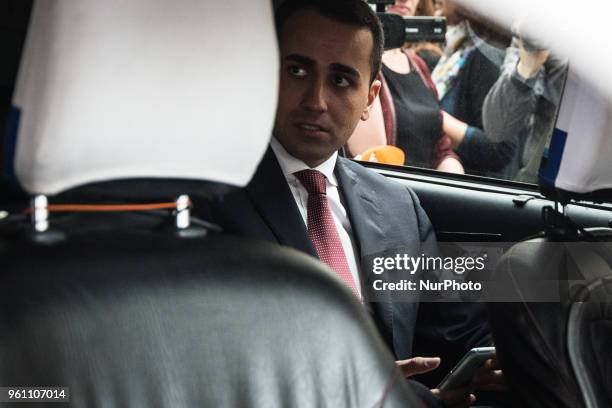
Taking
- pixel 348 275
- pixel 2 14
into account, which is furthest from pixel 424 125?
pixel 2 14

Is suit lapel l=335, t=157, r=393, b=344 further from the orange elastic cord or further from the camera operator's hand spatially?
the orange elastic cord

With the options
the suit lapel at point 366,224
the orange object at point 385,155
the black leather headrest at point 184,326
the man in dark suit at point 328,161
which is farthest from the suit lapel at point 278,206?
the orange object at point 385,155

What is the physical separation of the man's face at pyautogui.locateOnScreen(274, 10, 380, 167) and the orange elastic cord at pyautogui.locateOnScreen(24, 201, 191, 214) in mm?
823

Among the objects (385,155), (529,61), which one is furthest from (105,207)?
(385,155)

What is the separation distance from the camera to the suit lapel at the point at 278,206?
2131 millimetres

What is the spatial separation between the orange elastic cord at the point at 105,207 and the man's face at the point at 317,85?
2.70 feet

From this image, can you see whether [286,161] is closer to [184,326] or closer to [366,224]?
[366,224]

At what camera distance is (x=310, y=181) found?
2295 mm

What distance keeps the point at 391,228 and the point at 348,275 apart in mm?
236

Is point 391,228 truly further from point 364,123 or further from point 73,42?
point 73,42

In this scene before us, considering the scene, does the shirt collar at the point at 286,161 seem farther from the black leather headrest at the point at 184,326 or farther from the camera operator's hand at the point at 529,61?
the black leather headrest at the point at 184,326

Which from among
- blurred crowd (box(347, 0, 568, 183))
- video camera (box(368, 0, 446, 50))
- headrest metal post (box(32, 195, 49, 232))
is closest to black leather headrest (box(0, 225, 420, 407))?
headrest metal post (box(32, 195, 49, 232))

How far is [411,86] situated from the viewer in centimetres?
344

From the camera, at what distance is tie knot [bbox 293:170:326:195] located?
2.29m
